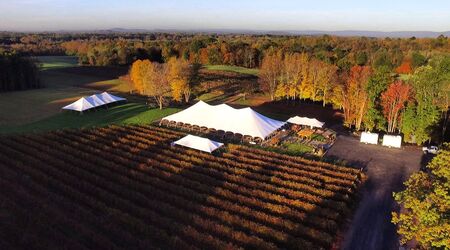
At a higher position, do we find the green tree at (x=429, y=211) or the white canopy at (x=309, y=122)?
the green tree at (x=429, y=211)

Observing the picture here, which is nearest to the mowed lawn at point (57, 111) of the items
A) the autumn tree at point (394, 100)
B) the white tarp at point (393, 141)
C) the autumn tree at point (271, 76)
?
the autumn tree at point (271, 76)

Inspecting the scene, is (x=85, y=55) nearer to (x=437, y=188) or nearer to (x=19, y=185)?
(x=19, y=185)

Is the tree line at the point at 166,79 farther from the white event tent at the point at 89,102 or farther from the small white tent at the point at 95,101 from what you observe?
the small white tent at the point at 95,101

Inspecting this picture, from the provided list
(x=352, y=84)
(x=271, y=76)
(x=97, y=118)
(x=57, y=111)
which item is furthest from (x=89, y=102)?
(x=352, y=84)

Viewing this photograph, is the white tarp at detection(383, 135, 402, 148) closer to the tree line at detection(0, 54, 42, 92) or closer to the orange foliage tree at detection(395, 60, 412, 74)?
the orange foliage tree at detection(395, 60, 412, 74)

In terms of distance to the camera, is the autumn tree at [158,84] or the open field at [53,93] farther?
the autumn tree at [158,84]

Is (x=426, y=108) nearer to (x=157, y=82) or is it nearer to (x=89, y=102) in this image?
(x=157, y=82)
